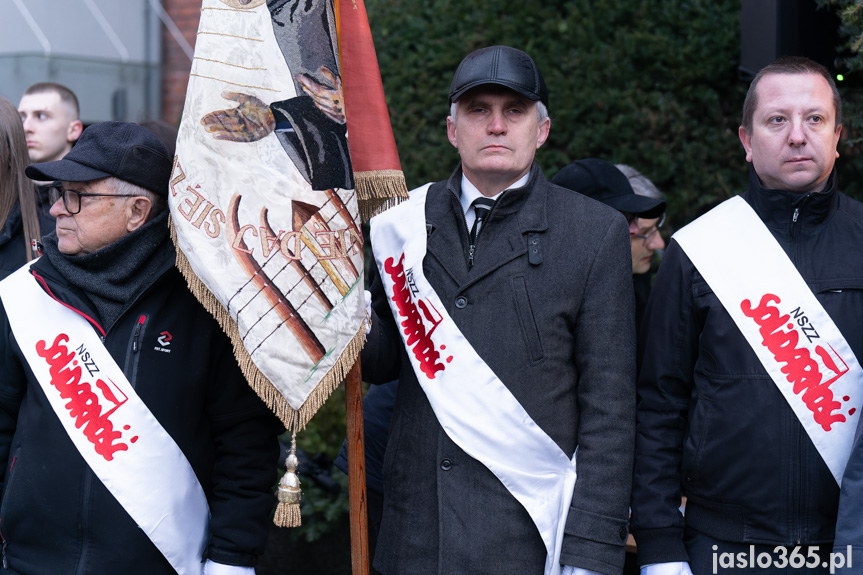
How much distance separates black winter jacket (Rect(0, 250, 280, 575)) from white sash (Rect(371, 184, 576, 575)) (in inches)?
19.9

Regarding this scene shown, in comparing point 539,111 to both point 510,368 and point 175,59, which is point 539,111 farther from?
point 175,59

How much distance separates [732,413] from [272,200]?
137cm

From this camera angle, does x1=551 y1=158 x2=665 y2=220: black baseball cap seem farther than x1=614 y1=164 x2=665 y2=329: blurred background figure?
No

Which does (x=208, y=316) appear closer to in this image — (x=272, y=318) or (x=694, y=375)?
(x=272, y=318)

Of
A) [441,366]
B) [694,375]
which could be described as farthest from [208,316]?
[694,375]

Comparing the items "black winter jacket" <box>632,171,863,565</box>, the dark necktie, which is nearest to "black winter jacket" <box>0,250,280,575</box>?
the dark necktie

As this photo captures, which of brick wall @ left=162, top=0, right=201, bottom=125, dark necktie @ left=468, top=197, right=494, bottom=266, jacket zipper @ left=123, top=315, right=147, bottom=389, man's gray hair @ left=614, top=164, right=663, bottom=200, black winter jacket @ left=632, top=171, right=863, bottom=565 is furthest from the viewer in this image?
brick wall @ left=162, top=0, right=201, bottom=125

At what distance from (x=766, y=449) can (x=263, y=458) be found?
138 cm

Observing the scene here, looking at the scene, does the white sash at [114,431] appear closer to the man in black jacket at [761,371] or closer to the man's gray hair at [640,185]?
the man in black jacket at [761,371]

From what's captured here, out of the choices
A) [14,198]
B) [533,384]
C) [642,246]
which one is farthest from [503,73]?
[14,198]

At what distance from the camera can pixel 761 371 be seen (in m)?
2.60

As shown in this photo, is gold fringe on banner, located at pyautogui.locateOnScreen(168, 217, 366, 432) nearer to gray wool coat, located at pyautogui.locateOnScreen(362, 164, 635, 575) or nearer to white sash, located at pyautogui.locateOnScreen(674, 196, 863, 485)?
gray wool coat, located at pyautogui.locateOnScreen(362, 164, 635, 575)

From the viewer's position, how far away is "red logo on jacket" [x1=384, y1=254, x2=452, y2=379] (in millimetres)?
2734

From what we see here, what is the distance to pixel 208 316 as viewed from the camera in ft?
9.10
